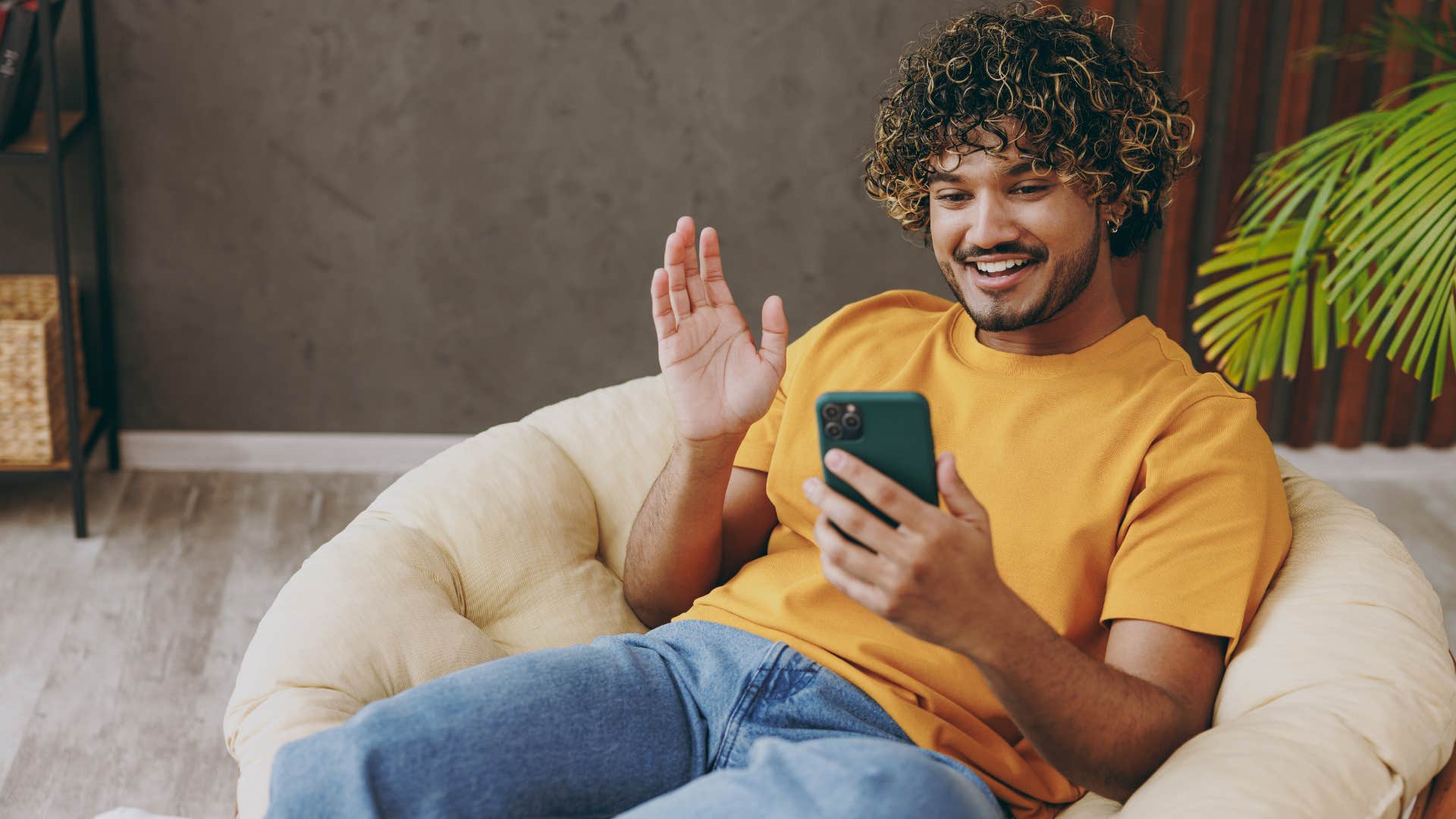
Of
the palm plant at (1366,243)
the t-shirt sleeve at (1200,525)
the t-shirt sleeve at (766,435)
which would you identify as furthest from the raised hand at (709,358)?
the palm plant at (1366,243)

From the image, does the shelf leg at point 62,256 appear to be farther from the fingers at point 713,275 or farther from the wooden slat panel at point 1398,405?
the wooden slat panel at point 1398,405

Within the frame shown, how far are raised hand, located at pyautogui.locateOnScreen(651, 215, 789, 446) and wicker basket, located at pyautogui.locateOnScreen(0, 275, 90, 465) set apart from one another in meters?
1.60

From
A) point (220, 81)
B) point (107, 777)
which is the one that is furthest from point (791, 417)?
point (220, 81)

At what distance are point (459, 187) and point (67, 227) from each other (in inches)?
28.9

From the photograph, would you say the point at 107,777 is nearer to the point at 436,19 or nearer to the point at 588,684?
the point at 588,684

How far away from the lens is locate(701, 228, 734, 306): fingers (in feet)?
4.24

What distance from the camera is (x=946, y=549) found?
901 mm

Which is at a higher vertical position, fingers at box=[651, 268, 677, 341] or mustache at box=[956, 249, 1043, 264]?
mustache at box=[956, 249, 1043, 264]

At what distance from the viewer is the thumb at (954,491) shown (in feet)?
3.03

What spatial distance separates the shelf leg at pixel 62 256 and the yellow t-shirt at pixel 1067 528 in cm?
157

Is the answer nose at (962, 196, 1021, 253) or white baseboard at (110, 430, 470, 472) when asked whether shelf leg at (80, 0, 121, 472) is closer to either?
white baseboard at (110, 430, 470, 472)

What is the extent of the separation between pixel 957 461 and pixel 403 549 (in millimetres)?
652

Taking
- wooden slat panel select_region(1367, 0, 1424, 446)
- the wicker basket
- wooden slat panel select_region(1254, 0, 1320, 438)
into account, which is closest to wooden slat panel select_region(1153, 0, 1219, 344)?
wooden slat panel select_region(1254, 0, 1320, 438)

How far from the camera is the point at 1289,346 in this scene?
179 centimetres
